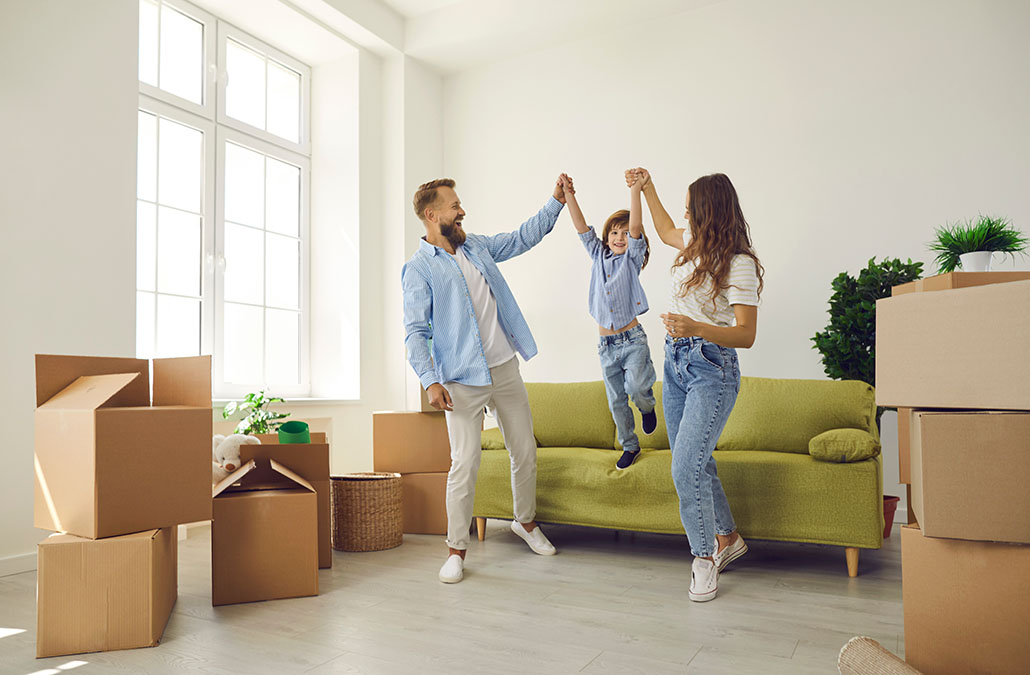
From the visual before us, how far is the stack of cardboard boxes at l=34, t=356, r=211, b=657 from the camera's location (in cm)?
187

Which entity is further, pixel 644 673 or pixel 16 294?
pixel 16 294

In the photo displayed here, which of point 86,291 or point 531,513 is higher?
point 86,291

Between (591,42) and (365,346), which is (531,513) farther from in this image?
(591,42)

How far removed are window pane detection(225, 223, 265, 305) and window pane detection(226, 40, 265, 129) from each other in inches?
26.9

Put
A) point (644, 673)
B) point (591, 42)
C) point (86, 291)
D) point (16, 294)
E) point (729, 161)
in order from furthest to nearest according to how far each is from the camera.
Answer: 1. point (591, 42)
2. point (729, 161)
3. point (86, 291)
4. point (16, 294)
5. point (644, 673)

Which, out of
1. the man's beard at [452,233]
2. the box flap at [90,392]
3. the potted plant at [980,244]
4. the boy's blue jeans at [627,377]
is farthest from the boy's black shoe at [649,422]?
the box flap at [90,392]

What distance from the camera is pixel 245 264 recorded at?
4359 millimetres

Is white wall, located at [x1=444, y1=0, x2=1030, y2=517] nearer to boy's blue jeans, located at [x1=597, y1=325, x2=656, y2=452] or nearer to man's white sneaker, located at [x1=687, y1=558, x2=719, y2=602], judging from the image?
boy's blue jeans, located at [x1=597, y1=325, x2=656, y2=452]

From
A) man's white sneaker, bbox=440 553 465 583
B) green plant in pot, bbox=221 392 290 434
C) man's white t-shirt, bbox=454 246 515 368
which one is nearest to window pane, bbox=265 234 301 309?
green plant in pot, bbox=221 392 290 434

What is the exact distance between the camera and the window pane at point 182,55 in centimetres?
393

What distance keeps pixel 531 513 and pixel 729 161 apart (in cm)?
237

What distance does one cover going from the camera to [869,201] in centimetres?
380

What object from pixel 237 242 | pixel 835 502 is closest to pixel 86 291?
pixel 237 242

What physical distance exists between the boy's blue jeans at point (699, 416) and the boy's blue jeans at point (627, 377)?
639 mm
